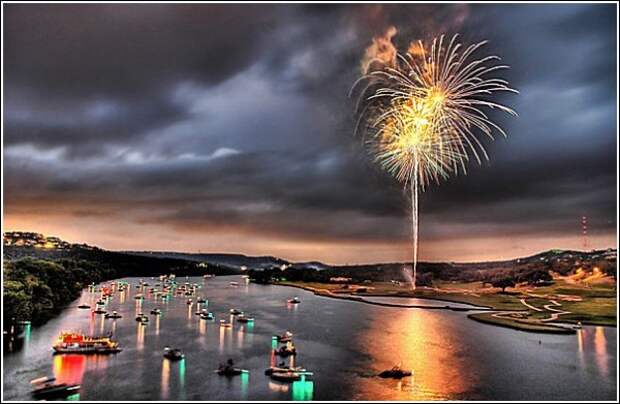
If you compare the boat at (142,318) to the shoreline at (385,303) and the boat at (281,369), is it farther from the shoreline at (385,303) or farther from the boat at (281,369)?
the boat at (281,369)

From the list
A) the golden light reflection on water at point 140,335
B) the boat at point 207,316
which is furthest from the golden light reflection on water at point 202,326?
the golden light reflection on water at point 140,335

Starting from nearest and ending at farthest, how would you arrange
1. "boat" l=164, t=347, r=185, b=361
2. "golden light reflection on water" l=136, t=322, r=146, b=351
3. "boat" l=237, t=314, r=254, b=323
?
"boat" l=164, t=347, r=185, b=361 → "golden light reflection on water" l=136, t=322, r=146, b=351 → "boat" l=237, t=314, r=254, b=323

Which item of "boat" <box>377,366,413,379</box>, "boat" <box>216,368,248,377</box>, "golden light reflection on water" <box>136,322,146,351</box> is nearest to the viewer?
"boat" <box>377,366,413,379</box>

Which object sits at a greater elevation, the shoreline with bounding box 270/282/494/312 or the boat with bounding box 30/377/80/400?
the shoreline with bounding box 270/282/494/312

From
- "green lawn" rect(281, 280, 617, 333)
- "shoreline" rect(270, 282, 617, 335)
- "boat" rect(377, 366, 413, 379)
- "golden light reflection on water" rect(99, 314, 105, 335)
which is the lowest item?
"boat" rect(377, 366, 413, 379)

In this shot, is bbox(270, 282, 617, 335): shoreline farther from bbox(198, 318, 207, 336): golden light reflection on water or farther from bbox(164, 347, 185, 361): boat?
bbox(164, 347, 185, 361): boat

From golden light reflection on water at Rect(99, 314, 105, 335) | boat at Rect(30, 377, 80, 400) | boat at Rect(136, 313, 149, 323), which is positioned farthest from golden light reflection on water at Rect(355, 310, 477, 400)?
golden light reflection on water at Rect(99, 314, 105, 335)

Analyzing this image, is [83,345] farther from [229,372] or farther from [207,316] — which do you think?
[207,316]

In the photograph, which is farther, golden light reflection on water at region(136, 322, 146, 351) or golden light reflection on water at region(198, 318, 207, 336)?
golden light reflection on water at region(198, 318, 207, 336)
